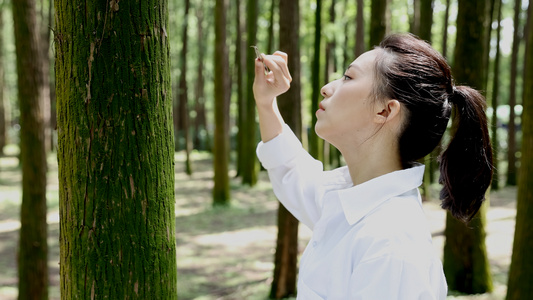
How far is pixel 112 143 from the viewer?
1770 mm

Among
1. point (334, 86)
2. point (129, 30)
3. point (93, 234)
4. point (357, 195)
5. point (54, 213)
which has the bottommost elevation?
point (54, 213)

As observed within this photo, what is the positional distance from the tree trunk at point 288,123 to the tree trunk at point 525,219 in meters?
2.55

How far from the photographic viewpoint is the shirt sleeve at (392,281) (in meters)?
Result: 1.31

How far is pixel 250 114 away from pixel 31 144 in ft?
31.4

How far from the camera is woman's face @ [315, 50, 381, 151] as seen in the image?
168 cm

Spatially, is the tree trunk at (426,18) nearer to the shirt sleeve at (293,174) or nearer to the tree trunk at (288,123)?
the tree trunk at (288,123)

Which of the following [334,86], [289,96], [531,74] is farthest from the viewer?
[289,96]

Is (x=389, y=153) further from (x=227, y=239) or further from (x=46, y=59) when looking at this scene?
(x=46, y=59)

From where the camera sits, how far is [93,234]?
5.90 feet

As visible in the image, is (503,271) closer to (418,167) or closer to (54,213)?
(418,167)

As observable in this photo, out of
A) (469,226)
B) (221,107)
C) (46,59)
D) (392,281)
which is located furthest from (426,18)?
(46,59)

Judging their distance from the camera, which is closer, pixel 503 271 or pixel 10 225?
pixel 503 271

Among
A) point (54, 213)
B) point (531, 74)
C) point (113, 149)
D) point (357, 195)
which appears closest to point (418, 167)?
point (357, 195)

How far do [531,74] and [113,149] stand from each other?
3518 mm
